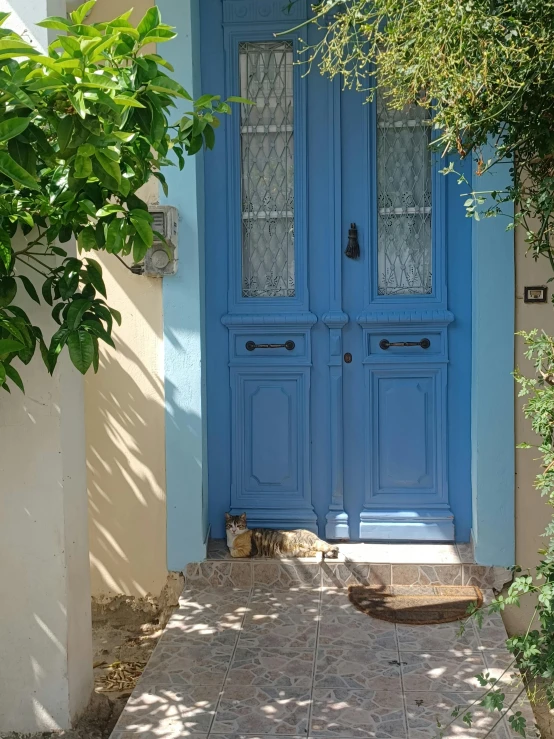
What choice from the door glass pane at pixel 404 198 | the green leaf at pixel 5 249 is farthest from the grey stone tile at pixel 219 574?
the green leaf at pixel 5 249

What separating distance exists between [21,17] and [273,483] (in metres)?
2.72

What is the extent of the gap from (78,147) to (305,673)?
96.6 inches

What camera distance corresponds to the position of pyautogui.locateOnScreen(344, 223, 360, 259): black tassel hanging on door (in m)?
4.95

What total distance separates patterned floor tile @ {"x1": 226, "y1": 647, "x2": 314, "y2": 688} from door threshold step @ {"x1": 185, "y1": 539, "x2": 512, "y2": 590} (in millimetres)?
647

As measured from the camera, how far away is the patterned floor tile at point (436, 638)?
421 centimetres

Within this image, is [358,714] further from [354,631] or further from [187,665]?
[187,665]

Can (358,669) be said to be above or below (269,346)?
below

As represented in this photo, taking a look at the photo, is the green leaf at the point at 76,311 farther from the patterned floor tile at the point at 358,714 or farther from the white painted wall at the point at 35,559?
the patterned floor tile at the point at 358,714

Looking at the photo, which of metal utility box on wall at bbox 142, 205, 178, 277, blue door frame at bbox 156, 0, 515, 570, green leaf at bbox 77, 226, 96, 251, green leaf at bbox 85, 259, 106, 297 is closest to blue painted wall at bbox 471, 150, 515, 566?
blue door frame at bbox 156, 0, 515, 570

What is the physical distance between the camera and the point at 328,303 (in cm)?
505

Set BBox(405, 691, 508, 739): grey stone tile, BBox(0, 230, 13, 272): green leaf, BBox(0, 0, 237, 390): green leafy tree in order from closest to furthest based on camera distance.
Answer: BBox(0, 0, 237, 390): green leafy tree → BBox(0, 230, 13, 272): green leaf → BBox(405, 691, 508, 739): grey stone tile

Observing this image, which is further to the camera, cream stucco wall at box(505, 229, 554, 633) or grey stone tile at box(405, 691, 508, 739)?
cream stucco wall at box(505, 229, 554, 633)

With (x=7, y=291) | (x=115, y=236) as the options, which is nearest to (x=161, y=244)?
(x=7, y=291)

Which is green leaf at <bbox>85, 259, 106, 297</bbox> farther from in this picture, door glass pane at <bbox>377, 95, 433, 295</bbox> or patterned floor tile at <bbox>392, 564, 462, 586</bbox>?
patterned floor tile at <bbox>392, 564, 462, 586</bbox>
